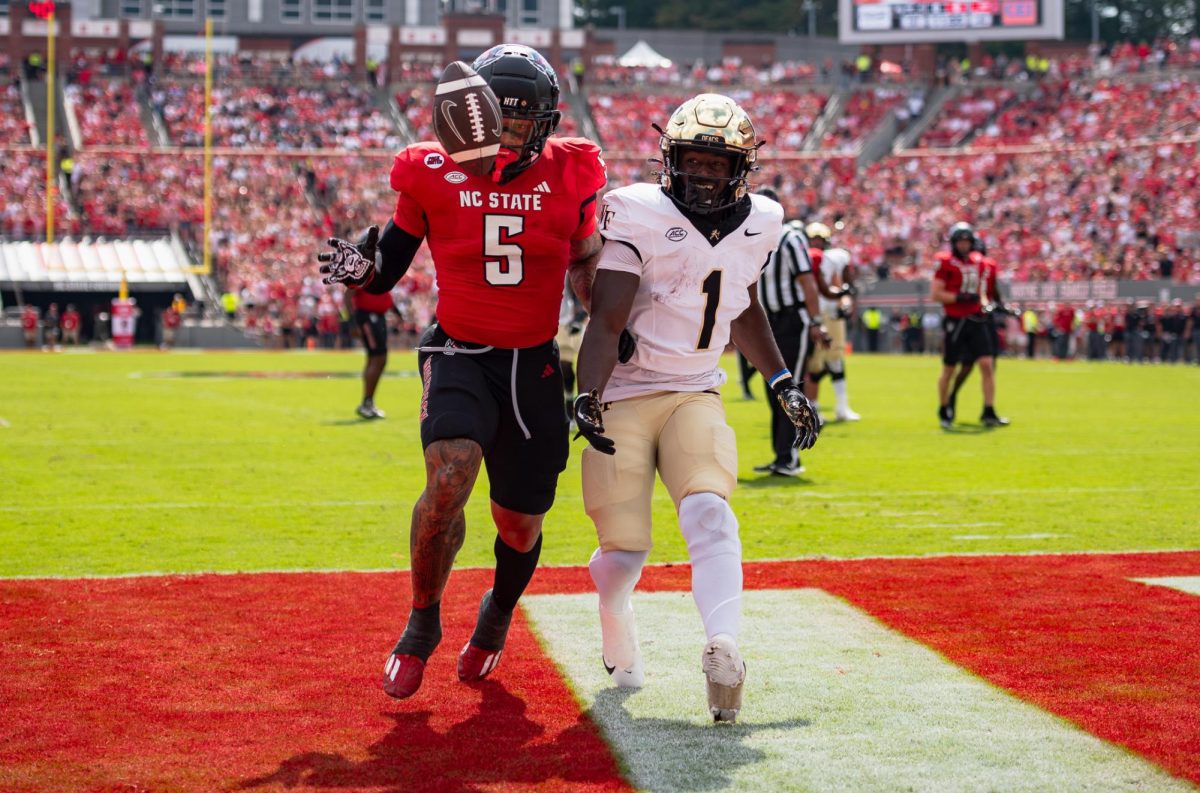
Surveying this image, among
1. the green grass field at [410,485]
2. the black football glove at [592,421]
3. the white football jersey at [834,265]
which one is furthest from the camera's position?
the white football jersey at [834,265]

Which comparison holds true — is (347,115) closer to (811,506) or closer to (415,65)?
(415,65)

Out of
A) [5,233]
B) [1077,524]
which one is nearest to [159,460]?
[1077,524]

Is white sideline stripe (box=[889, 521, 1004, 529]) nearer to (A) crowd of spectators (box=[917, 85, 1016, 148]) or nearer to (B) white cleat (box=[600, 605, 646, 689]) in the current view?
(B) white cleat (box=[600, 605, 646, 689])

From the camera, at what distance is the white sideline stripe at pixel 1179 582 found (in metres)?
6.41

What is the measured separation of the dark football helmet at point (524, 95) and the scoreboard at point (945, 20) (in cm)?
4836

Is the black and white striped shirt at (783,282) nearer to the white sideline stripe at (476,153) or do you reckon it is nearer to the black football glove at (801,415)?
the black football glove at (801,415)

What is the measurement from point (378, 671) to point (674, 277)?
65.9 inches

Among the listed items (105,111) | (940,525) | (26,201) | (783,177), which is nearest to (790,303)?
(940,525)

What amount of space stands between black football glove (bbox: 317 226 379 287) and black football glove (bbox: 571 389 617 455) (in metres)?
0.84

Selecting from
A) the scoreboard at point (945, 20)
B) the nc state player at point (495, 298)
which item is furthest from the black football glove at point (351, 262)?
the scoreboard at point (945, 20)

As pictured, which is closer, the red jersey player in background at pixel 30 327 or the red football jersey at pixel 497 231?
the red football jersey at pixel 497 231

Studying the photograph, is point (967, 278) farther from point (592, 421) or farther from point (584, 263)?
point (592, 421)

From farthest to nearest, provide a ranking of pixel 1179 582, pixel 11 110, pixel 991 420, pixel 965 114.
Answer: pixel 965 114 < pixel 11 110 < pixel 991 420 < pixel 1179 582

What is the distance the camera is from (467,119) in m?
4.68
